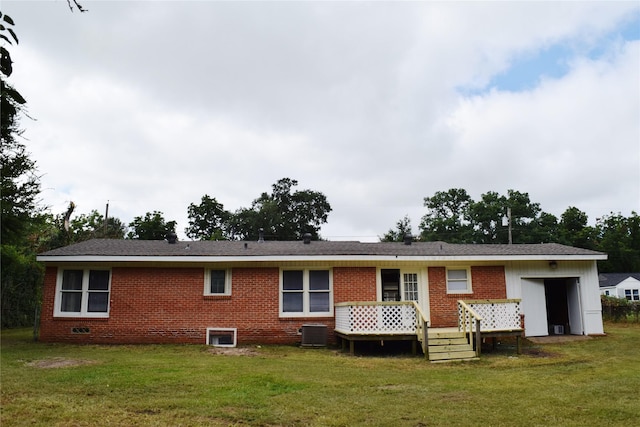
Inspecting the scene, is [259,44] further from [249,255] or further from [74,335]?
[74,335]

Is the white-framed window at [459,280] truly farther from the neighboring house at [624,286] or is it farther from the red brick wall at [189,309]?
the neighboring house at [624,286]

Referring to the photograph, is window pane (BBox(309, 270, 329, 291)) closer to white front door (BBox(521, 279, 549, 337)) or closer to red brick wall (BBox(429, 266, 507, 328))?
red brick wall (BBox(429, 266, 507, 328))

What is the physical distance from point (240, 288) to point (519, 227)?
144 feet

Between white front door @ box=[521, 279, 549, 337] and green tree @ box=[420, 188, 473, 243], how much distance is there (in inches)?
1432

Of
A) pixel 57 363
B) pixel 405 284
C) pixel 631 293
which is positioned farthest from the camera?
pixel 631 293

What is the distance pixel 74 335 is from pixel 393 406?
11836 mm

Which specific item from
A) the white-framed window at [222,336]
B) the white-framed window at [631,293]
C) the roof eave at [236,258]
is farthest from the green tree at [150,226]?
the white-framed window at [631,293]

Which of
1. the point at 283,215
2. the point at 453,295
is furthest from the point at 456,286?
the point at 283,215

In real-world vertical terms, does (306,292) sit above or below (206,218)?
below

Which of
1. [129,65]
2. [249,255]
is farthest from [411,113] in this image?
[129,65]

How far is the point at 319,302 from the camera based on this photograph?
1532 cm

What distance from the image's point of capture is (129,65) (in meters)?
13.4

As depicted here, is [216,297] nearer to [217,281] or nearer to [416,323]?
[217,281]

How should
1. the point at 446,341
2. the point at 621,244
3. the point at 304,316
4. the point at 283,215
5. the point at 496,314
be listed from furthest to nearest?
the point at 283,215, the point at 621,244, the point at 304,316, the point at 496,314, the point at 446,341
